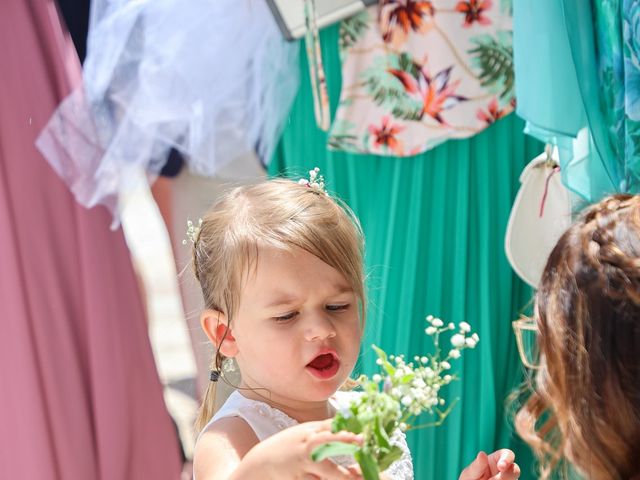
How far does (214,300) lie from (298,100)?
0.96m

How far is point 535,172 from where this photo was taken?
210 cm

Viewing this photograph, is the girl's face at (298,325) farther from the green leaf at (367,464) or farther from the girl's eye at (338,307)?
the green leaf at (367,464)

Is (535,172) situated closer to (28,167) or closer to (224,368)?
(224,368)

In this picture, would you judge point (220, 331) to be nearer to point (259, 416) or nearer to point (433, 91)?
point (259, 416)

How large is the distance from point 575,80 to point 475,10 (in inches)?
14.0

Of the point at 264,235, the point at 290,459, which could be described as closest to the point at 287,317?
the point at 264,235

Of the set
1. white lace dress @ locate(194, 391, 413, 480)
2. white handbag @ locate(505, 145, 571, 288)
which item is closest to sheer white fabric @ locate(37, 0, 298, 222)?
white handbag @ locate(505, 145, 571, 288)

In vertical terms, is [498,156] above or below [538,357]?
above

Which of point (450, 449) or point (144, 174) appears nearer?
point (450, 449)

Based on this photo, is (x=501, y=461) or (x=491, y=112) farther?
(x=491, y=112)

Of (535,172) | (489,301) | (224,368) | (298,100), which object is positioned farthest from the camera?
(298,100)

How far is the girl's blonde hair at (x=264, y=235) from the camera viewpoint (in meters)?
1.51

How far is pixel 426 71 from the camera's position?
2172 millimetres

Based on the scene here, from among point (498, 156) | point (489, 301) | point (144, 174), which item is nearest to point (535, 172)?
point (498, 156)
